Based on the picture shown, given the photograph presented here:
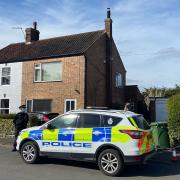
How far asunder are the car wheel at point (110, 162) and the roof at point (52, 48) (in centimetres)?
1357

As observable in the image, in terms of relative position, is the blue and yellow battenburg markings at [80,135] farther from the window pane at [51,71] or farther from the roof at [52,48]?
the window pane at [51,71]

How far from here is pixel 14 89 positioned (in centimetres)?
2442

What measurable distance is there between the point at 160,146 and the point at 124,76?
17.0m

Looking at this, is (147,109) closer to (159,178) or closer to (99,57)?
(99,57)

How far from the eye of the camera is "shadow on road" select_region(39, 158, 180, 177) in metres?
9.13

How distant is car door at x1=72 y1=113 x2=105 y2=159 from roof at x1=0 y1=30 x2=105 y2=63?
41.7 ft

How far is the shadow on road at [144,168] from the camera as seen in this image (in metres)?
9.13

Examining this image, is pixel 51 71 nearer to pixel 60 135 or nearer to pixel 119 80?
pixel 119 80

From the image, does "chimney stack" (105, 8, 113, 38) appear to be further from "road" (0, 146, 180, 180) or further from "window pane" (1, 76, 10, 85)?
"road" (0, 146, 180, 180)

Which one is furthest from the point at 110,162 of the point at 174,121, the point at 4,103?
the point at 4,103

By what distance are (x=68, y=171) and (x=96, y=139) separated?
1.18 metres

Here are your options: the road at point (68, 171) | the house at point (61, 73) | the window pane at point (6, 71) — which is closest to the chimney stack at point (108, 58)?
the house at point (61, 73)

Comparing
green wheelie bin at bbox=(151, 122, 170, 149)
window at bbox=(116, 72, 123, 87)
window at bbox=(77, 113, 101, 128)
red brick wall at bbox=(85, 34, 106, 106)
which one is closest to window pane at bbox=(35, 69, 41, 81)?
red brick wall at bbox=(85, 34, 106, 106)

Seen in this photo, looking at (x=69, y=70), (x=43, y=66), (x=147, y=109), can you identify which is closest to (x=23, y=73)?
(x=43, y=66)
